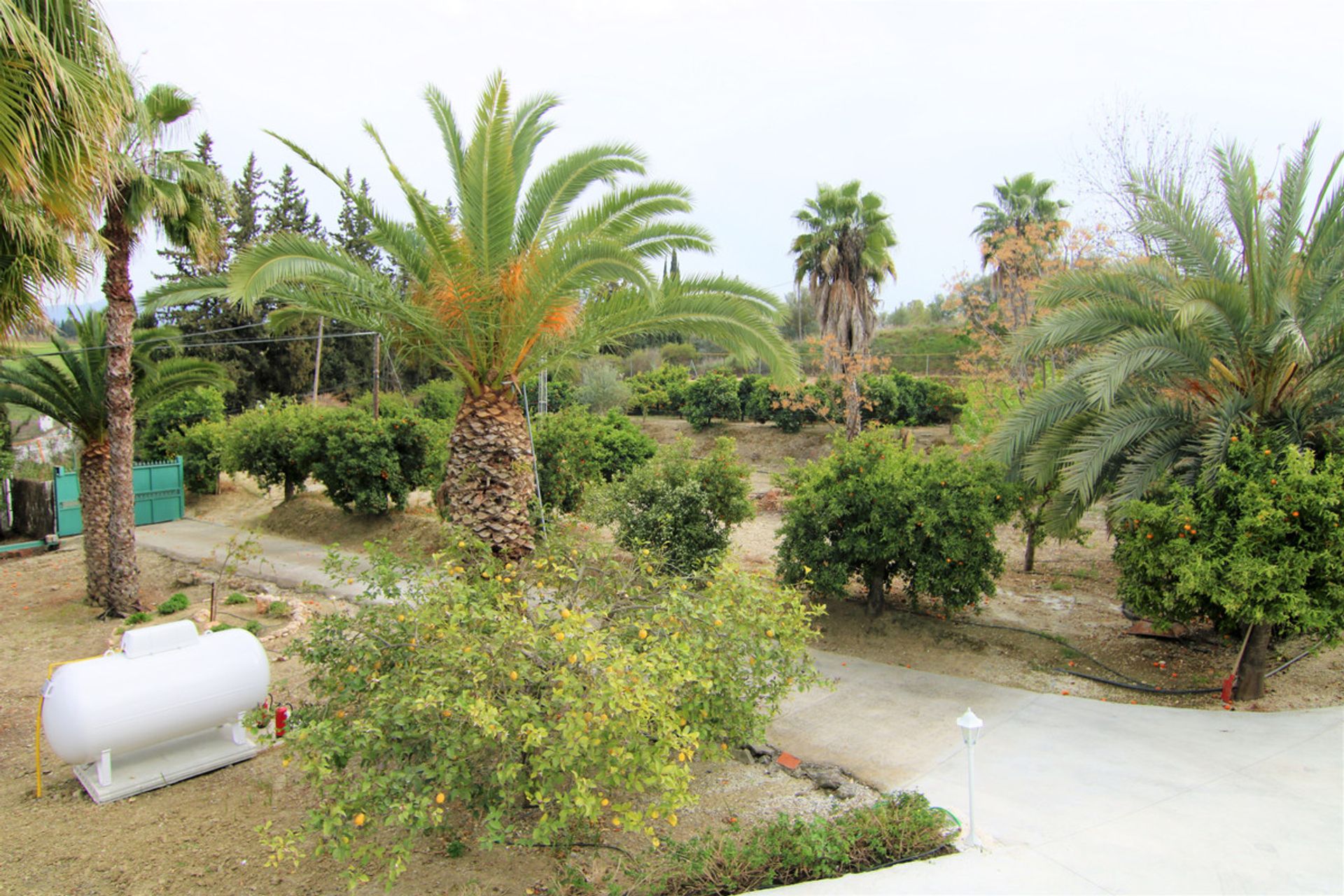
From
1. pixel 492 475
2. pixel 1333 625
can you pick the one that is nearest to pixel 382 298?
pixel 492 475

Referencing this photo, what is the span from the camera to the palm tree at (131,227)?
9.69 meters

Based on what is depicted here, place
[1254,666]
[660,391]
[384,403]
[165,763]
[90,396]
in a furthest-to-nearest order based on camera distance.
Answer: [660,391] → [384,403] → [90,396] → [1254,666] → [165,763]

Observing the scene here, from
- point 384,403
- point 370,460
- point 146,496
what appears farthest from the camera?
point 384,403

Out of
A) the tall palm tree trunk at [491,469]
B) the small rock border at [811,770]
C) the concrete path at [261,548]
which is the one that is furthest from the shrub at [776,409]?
the small rock border at [811,770]

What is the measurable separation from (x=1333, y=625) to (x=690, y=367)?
118ft

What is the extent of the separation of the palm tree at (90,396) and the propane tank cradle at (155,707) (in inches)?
207

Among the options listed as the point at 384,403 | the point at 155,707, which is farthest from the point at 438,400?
the point at 155,707

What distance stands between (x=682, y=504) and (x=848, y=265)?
12563mm

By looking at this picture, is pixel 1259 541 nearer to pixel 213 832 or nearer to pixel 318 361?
pixel 213 832

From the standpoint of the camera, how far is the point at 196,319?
34.7 meters

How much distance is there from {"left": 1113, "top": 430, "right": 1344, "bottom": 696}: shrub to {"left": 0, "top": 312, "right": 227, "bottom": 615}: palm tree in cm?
1220

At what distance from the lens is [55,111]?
5570mm

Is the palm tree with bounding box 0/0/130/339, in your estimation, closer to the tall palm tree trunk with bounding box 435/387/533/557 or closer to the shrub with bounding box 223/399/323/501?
the tall palm tree trunk with bounding box 435/387/533/557

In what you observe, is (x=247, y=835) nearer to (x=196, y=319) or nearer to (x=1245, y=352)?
(x=1245, y=352)
